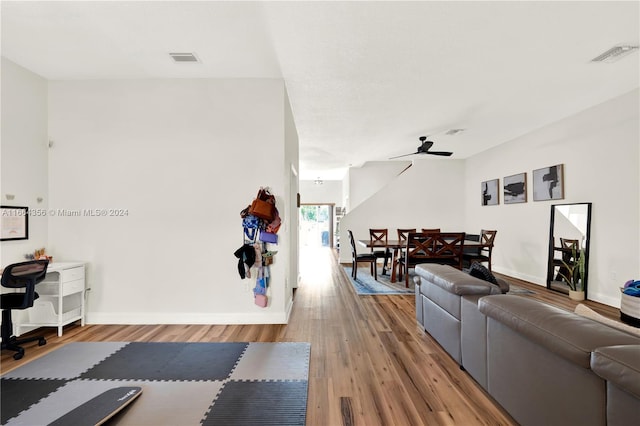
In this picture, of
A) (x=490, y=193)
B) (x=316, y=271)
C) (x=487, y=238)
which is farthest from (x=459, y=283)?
(x=490, y=193)

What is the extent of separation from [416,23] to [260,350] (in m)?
3.07

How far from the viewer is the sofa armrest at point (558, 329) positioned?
3.97 feet

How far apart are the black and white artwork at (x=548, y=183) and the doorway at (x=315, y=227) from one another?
8302mm

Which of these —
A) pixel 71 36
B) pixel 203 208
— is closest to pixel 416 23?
pixel 203 208

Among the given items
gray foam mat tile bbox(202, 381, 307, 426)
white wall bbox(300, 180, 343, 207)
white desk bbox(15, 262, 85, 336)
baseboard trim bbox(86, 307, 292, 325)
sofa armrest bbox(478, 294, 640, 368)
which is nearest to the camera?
sofa armrest bbox(478, 294, 640, 368)

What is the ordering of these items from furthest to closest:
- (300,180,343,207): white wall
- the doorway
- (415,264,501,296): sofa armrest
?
the doorway → (300,180,343,207): white wall → (415,264,501,296): sofa armrest

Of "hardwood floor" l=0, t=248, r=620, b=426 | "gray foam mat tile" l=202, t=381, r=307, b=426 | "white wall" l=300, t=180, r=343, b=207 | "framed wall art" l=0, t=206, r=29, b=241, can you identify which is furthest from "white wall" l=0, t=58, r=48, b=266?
"white wall" l=300, t=180, r=343, b=207

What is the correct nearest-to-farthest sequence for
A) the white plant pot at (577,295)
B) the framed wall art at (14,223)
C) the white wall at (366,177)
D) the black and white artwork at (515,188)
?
the framed wall art at (14,223) < the white plant pot at (577,295) < the black and white artwork at (515,188) < the white wall at (366,177)

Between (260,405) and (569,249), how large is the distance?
16.4ft

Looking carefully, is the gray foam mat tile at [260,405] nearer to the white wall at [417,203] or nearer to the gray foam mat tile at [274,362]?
the gray foam mat tile at [274,362]

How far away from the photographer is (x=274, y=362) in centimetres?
252

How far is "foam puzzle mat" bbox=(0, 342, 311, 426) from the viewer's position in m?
1.85

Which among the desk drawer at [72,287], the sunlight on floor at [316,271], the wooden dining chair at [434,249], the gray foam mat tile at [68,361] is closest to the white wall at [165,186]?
the desk drawer at [72,287]

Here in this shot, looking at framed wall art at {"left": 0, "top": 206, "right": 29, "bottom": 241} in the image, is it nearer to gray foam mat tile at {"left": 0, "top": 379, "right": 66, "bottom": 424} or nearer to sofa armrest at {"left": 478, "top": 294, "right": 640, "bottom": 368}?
gray foam mat tile at {"left": 0, "top": 379, "right": 66, "bottom": 424}
